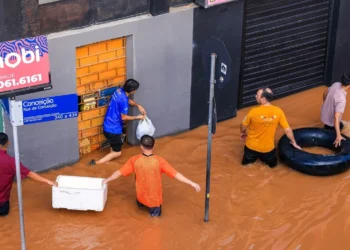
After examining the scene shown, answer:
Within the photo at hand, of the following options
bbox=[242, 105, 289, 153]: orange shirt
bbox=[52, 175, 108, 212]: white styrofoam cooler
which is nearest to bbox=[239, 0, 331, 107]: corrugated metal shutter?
bbox=[242, 105, 289, 153]: orange shirt

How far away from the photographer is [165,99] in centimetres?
1345

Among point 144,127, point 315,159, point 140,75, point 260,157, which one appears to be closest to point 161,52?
point 140,75

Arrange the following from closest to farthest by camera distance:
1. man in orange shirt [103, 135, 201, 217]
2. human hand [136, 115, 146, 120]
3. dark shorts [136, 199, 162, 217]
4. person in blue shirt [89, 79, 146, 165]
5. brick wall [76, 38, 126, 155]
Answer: man in orange shirt [103, 135, 201, 217] → dark shorts [136, 199, 162, 217] → brick wall [76, 38, 126, 155] → person in blue shirt [89, 79, 146, 165] → human hand [136, 115, 146, 120]

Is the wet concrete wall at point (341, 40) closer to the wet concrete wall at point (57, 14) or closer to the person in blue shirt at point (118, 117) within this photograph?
the wet concrete wall at point (57, 14)

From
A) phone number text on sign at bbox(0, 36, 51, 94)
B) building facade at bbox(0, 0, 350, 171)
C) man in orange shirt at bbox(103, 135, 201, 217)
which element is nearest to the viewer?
phone number text on sign at bbox(0, 36, 51, 94)

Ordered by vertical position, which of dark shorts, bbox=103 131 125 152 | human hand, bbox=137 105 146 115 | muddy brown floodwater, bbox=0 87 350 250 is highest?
human hand, bbox=137 105 146 115

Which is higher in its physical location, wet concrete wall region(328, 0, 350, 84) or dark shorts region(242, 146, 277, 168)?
wet concrete wall region(328, 0, 350, 84)

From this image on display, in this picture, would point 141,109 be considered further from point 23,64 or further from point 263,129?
point 23,64

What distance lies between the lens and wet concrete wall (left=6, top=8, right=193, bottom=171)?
39.4 feet

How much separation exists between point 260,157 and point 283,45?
2981 mm

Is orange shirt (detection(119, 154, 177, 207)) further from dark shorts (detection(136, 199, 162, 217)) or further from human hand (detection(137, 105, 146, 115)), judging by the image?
human hand (detection(137, 105, 146, 115))

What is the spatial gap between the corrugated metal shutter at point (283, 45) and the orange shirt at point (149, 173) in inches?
157

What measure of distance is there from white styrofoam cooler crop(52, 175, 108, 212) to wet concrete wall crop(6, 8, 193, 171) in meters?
1.09

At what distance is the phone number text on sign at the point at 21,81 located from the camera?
923 centimetres
